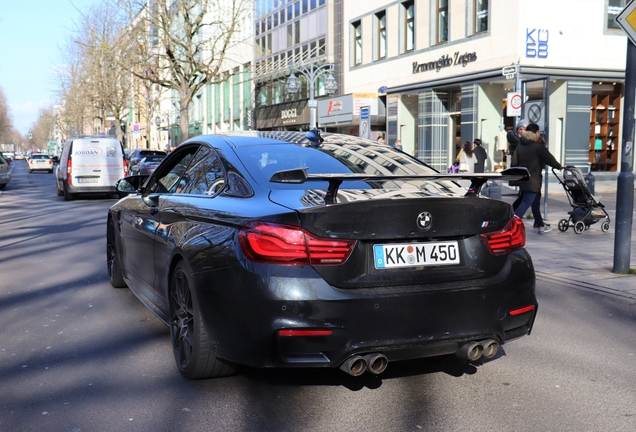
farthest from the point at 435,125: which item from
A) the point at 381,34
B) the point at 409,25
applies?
the point at 381,34

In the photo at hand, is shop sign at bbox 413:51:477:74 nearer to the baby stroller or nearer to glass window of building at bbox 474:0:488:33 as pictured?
glass window of building at bbox 474:0:488:33

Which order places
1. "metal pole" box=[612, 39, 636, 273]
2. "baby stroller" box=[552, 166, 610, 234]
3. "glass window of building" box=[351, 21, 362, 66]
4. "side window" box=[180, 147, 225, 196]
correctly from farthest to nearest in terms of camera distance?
"glass window of building" box=[351, 21, 362, 66] < "baby stroller" box=[552, 166, 610, 234] < "metal pole" box=[612, 39, 636, 273] < "side window" box=[180, 147, 225, 196]

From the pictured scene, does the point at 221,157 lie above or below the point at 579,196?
above

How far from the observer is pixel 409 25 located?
31.1 meters

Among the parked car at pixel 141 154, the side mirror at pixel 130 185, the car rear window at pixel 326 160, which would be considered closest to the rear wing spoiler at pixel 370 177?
the car rear window at pixel 326 160

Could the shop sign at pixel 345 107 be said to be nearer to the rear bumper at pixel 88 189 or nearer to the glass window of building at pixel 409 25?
the glass window of building at pixel 409 25

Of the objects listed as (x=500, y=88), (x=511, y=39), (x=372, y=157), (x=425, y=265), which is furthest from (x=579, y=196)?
(x=500, y=88)

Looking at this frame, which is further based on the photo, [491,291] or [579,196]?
[579,196]

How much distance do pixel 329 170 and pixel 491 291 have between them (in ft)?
4.07

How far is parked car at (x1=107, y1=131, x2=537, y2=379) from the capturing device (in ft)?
11.2

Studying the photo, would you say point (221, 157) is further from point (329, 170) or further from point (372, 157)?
point (372, 157)

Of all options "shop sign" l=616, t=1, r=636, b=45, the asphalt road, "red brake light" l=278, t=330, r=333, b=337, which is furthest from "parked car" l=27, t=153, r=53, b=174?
"red brake light" l=278, t=330, r=333, b=337

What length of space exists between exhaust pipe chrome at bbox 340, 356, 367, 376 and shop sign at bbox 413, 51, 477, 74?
24.3 m

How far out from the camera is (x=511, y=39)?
24312 mm
